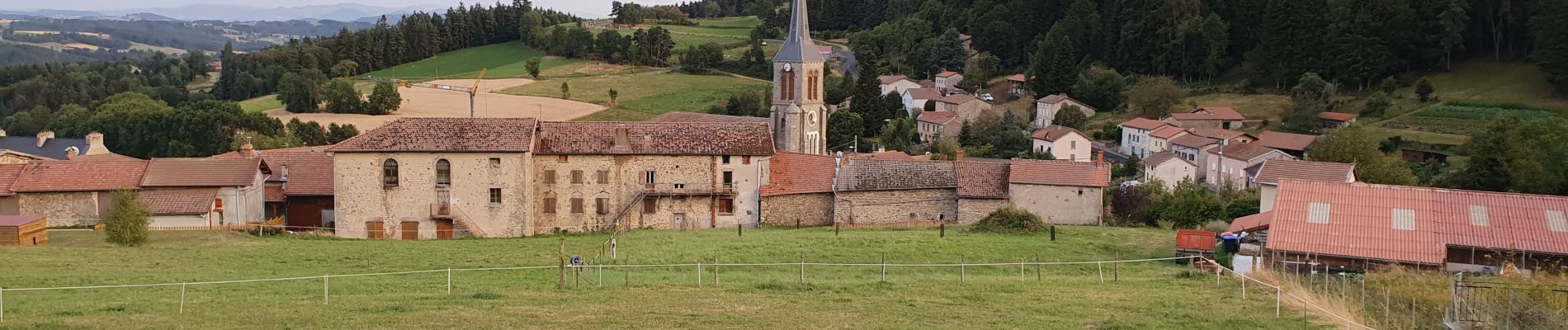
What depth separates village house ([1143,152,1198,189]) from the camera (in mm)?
64062

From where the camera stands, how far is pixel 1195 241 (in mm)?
30672

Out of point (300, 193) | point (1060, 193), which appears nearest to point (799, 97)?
point (1060, 193)

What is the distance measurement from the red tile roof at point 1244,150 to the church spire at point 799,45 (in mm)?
20813

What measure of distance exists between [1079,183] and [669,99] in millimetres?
58211

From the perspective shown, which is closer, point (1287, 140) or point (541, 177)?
point (541, 177)

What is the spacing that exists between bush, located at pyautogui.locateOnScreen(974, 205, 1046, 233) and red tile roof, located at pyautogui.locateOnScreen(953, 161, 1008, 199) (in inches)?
123

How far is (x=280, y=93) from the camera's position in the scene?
91.2 meters

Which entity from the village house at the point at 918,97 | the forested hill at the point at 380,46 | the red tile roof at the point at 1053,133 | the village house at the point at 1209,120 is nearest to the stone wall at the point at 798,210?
the red tile roof at the point at 1053,133

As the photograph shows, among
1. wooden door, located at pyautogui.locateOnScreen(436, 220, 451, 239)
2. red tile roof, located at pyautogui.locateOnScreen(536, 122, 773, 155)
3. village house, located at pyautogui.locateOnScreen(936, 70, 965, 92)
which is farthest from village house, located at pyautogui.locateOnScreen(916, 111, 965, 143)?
wooden door, located at pyautogui.locateOnScreen(436, 220, 451, 239)

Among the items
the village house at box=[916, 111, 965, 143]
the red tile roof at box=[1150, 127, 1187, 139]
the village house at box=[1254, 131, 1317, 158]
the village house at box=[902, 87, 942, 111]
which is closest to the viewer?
the village house at box=[1254, 131, 1317, 158]

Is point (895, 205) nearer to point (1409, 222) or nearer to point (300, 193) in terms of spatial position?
point (1409, 222)

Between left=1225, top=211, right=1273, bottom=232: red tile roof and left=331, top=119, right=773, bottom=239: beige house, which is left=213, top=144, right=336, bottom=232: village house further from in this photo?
left=1225, top=211, right=1273, bottom=232: red tile roof

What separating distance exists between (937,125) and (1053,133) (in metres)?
10.9

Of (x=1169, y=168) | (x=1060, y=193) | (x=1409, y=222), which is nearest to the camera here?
(x=1409, y=222)
